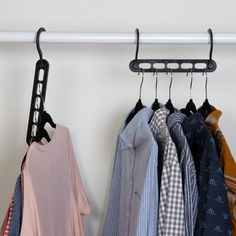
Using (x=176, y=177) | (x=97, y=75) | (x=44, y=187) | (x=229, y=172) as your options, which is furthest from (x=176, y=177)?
(x=97, y=75)

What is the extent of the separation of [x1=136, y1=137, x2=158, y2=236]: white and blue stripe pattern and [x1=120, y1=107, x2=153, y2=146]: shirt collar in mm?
81

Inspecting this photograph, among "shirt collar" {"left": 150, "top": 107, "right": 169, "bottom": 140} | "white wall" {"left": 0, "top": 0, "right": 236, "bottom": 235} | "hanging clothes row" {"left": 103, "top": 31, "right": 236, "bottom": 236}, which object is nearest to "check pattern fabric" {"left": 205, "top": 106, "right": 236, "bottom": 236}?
"hanging clothes row" {"left": 103, "top": 31, "right": 236, "bottom": 236}

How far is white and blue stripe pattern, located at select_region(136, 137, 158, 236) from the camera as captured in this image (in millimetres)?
645

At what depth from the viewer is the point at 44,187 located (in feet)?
2.38

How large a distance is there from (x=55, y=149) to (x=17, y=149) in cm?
27

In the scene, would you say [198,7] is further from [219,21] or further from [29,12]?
[29,12]

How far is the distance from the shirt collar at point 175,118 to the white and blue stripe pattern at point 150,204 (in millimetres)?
85

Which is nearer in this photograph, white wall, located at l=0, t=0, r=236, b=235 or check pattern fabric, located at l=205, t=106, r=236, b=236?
check pattern fabric, located at l=205, t=106, r=236, b=236

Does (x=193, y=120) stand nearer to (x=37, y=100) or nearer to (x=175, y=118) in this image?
(x=175, y=118)

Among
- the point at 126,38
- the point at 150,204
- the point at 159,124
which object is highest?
the point at 126,38

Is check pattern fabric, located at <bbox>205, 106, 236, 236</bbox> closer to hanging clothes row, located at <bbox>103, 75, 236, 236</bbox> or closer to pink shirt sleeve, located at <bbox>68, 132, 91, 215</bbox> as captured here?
hanging clothes row, located at <bbox>103, 75, 236, 236</bbox>

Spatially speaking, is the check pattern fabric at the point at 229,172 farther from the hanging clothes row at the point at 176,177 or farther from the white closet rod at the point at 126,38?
the white closet rod at the point at 126,38

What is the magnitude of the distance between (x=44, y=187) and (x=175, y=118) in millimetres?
303

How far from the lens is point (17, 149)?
3.32ft
